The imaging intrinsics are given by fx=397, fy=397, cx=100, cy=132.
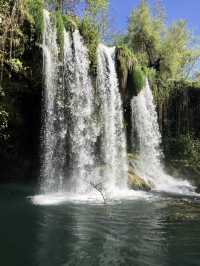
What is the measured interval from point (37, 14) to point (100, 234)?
1132cm

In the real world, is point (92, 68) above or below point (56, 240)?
above

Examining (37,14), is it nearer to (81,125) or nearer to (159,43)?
(81,125)

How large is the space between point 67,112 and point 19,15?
194 inches

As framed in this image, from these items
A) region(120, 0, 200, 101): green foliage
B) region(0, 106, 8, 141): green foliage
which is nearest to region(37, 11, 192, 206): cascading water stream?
region(0, 106, 8, 141): green foliage

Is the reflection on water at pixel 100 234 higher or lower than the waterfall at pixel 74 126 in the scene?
lower

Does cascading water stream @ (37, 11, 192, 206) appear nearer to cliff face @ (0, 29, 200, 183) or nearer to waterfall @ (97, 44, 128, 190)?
waterfall @ (97, 44, 128, 190)

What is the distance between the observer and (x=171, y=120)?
28406 millimetres

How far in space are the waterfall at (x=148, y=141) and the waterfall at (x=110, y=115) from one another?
1.87 m

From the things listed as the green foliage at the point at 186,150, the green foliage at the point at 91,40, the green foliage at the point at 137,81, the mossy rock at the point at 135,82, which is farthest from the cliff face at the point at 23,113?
the green foliage at the point at 186,150

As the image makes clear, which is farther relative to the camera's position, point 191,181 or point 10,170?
point 191,181

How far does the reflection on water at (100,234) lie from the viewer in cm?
842

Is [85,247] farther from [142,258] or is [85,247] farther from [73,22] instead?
[73,22]

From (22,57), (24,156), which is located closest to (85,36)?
(22,57)

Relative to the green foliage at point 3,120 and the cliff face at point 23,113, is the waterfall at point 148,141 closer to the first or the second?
the cliff face at point 23,113
